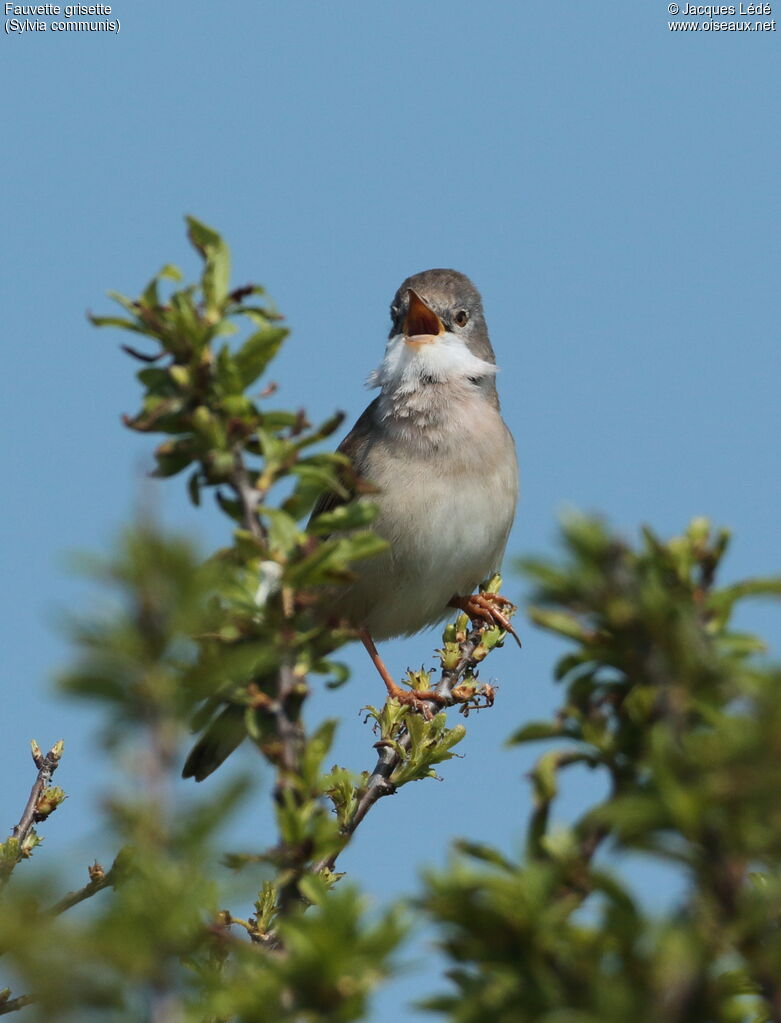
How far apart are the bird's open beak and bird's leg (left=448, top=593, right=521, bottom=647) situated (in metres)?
1.47

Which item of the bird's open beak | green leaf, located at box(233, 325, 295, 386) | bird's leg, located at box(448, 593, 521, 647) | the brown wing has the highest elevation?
the bird's open beak

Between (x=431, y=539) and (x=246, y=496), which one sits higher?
(x=431, y=539)

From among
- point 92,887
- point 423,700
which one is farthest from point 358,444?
point 92,887

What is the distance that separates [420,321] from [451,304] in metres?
0.34

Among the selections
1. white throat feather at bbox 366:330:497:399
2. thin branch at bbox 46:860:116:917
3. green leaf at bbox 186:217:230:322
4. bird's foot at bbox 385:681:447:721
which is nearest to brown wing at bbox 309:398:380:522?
white throat feather at bbox 366:330:497:399

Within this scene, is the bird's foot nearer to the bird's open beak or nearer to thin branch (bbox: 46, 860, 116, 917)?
thin branch (bbox: 46, 860, 116, 917)

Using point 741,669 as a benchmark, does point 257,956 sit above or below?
below

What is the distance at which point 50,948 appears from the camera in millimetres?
1222

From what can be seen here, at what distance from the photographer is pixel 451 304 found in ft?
25.7

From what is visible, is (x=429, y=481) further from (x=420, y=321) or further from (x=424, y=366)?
(x=420, y=321)

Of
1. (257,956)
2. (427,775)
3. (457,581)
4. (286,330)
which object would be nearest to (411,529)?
(457,581)

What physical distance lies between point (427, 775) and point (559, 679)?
9.44 feet

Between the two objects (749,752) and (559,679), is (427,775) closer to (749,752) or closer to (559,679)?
(559,679)

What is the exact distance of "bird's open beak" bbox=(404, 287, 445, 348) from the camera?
24.7 feet
